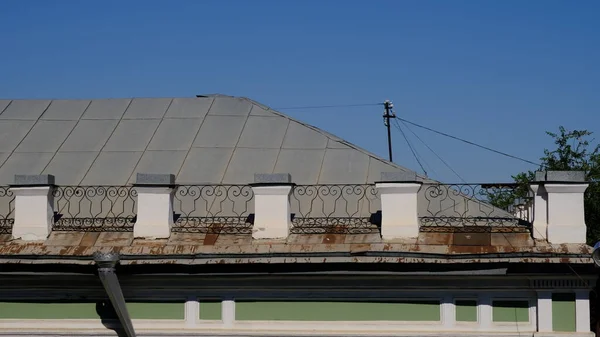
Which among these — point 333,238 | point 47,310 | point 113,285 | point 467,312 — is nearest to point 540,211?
point 467,312

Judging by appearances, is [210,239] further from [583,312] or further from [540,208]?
[583,312]

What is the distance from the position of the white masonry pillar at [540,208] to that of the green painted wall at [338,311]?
4.36 feet

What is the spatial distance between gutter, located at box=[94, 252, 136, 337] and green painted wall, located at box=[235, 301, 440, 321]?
119 cm

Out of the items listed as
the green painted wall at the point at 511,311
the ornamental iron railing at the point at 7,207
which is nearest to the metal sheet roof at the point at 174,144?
the ornamental iron railing at the point at 7,207

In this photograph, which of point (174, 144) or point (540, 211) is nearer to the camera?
point (540, 211)

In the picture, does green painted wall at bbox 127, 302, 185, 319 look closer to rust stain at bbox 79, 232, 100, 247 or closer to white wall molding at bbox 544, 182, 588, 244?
rust stain at bbox 79, 232, 100, 247

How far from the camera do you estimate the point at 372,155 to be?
48.2 feet

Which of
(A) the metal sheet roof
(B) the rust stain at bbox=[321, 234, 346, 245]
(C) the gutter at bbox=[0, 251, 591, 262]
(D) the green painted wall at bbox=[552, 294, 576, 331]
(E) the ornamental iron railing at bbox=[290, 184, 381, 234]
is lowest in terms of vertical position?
(D) the green painted wall at bbox=[552, 294, 576, 331]

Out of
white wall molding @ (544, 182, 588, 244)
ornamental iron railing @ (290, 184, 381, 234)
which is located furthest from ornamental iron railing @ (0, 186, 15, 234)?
white wall molding @ (544, 182, 588, 244)

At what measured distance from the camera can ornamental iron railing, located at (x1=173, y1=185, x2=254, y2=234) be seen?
13516mm

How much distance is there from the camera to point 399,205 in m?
12.8

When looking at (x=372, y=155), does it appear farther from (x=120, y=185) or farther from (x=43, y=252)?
(x=43, y=252)

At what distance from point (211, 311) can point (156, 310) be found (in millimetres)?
630

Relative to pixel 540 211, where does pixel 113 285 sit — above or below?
below
